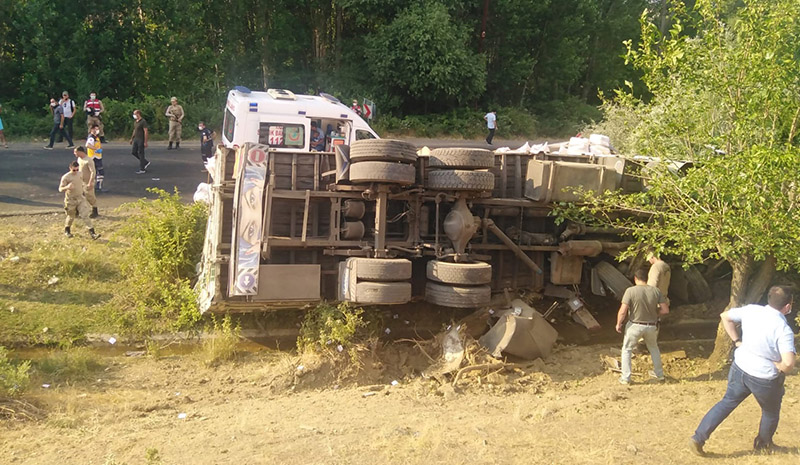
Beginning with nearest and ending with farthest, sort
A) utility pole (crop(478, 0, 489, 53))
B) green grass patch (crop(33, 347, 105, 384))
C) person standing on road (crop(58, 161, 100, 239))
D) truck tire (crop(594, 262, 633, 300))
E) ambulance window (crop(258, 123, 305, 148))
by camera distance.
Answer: green grass patch (crop(33, 347, 105, 384)) → truck tire (crop(594, 262, 633, 300)) → person standing on road (crop(58, 161, 100, 239)) → ambulance window (crop(258, 123, 305, 148)) → utility pole (crop(478, 0, 489, 53))

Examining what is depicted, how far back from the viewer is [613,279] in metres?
9.97

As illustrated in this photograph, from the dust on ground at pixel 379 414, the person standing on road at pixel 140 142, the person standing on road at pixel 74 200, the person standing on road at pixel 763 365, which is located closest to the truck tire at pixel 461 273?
the dust on ground at pixel 379 414

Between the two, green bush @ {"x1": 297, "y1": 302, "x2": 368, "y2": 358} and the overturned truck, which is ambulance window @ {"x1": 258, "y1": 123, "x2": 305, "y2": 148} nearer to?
the overturned truck

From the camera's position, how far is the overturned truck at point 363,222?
7.97 m

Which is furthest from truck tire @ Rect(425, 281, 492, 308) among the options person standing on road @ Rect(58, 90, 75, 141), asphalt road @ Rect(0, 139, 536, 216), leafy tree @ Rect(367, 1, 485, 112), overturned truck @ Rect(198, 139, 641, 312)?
leafy tree @ Rect(367, 1, 485, 112)

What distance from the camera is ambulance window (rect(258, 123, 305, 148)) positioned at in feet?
42.1

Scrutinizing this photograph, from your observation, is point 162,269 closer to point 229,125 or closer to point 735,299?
point 229,125

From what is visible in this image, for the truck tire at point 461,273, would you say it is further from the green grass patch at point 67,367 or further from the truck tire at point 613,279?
the green grass patch at point 67,367

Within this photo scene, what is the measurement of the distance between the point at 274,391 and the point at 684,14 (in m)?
6.80

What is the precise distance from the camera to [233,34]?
3020 centimetres

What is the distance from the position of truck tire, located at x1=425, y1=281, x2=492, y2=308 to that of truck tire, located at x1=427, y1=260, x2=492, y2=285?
0.09m

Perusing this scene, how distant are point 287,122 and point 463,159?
5.59 meters

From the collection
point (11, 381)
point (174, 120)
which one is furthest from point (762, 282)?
point (174, 120)

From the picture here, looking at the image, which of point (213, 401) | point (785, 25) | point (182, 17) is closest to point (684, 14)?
point (785, 25)
